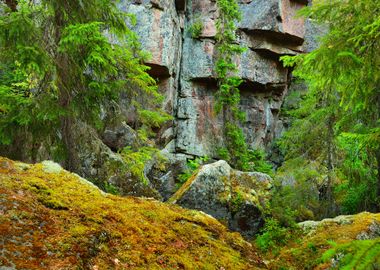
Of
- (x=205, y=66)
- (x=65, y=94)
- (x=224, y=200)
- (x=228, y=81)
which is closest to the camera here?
(x=65, y=94)

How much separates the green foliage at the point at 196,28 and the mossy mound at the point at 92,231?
18.9 meters

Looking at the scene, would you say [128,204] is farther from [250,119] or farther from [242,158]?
[250,119]

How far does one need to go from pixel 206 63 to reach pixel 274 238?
661 inches

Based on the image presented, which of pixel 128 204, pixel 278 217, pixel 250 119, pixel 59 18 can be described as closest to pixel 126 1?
pixel 250 119

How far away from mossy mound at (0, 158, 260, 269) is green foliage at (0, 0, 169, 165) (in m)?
2.68

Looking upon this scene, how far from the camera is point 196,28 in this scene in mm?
22172

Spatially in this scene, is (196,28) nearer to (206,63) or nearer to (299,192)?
(206,63)

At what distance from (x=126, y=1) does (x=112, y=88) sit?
13.6 metres

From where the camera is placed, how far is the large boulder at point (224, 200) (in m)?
7.73

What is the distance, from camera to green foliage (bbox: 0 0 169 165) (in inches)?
254

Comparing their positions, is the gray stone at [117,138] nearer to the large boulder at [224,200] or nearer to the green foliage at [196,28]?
the large boulder at [224,200]

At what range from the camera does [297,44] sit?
2441 centimetres

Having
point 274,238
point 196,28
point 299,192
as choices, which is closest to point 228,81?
point 196,28

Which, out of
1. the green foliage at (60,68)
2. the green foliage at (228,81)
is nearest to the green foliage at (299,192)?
the green foliage at (60,68)
